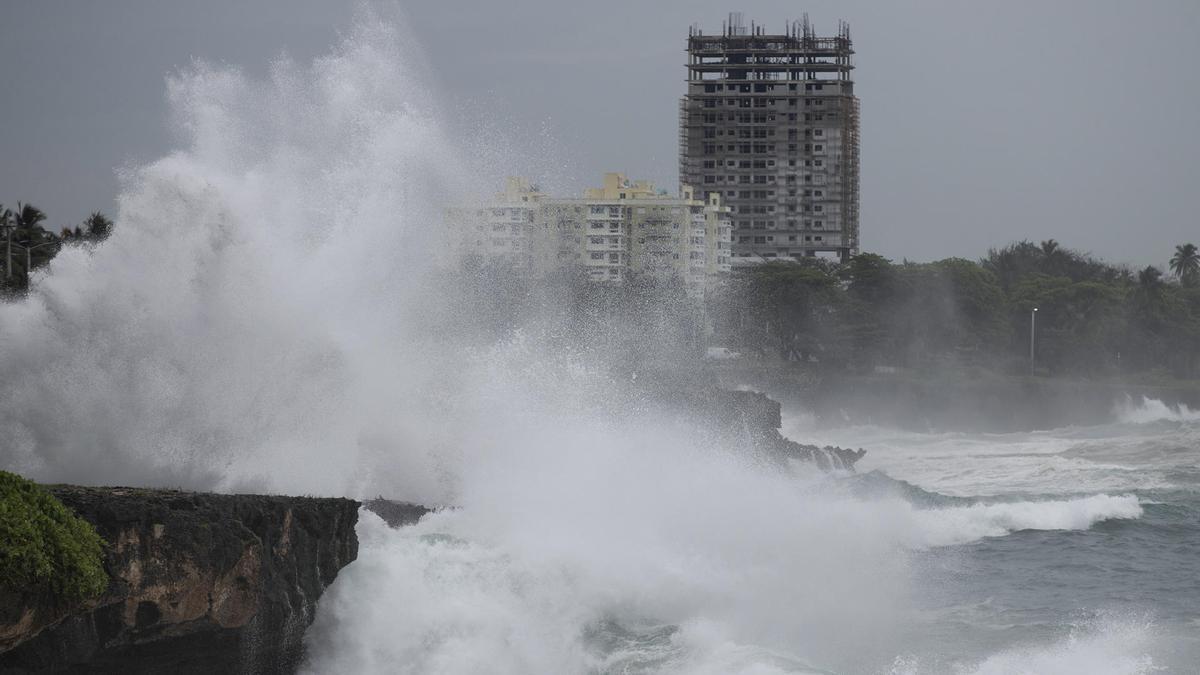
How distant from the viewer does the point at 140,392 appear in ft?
71.3

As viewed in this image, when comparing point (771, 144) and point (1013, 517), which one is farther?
point (771, 144)

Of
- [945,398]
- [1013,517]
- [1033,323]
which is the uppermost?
[1033,323]

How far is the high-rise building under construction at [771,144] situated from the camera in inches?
5404

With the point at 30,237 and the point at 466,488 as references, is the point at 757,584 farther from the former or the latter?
the point at 30,237

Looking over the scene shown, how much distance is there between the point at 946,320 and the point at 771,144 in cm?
4781

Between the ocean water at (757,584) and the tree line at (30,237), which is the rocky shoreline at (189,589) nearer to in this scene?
the ocean water at (757,584)

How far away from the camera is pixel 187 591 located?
48.2 ft

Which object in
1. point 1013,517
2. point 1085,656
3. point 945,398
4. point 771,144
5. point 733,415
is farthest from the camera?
point 771,144

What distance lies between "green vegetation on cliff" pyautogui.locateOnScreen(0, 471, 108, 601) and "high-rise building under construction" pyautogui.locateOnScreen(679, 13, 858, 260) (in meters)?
125

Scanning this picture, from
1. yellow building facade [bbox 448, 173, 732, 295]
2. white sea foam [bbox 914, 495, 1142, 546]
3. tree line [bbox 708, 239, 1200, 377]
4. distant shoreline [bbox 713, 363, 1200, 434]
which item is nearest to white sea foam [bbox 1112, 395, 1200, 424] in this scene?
distant shoreline [bbox 713, 363, 1200, 434]

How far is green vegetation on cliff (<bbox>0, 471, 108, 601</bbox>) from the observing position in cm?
1272

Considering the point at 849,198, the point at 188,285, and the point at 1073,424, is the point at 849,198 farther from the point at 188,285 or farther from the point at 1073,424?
the point at 188,285

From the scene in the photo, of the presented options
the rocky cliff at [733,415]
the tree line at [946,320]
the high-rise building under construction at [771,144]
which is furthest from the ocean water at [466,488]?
the high-rise building under construction at [771,144]

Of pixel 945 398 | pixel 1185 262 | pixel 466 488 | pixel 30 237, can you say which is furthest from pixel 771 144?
pixel 466 488
